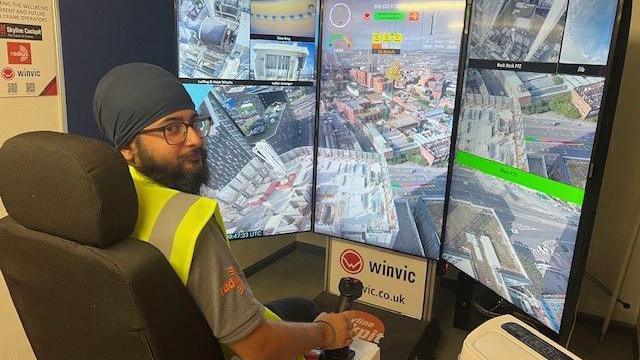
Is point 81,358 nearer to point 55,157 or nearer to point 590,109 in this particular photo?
point 55,157

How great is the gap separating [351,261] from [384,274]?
21 cm

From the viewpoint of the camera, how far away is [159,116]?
49.5 inches

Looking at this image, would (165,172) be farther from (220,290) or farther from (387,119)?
(387,119)

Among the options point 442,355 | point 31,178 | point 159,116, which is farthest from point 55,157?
point 442,355

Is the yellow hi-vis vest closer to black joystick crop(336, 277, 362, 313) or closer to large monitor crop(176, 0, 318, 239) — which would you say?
black joystick crop(336, 277, 362, 313)

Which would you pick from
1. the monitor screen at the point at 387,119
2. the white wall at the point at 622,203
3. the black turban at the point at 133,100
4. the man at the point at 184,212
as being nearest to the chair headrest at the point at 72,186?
the man at the point at 184,212

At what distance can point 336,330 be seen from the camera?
1.44 m

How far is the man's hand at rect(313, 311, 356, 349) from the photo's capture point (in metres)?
1.43

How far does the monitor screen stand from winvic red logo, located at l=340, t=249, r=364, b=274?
4.4 inches

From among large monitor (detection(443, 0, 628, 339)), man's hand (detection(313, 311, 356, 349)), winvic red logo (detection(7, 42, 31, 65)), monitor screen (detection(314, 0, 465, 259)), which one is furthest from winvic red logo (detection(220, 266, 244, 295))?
monitor screen (detection(314, 0, 465, 259))

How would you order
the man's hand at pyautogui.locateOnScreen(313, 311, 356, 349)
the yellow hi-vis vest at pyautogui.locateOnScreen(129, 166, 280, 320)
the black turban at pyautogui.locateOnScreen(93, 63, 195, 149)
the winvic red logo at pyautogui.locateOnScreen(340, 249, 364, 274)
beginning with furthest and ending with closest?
the winvic red logo at pyautogui.locateOnScreen(340, 249, 364, 274) → the man's hand at pyautogui.locateOnScreen(313, 311, 356, 349) → the black turban at pyautogui.locateOnScreen(93, 63, 195, 149) → the yellow hi-vis vest at pyautogui.locateOnScreen(129, 166, 280, 320)

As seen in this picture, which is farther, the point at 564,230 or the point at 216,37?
the point at 216,37

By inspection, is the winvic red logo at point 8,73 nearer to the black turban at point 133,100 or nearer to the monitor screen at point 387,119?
the black turban at point 133,100

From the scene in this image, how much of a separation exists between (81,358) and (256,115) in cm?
169
